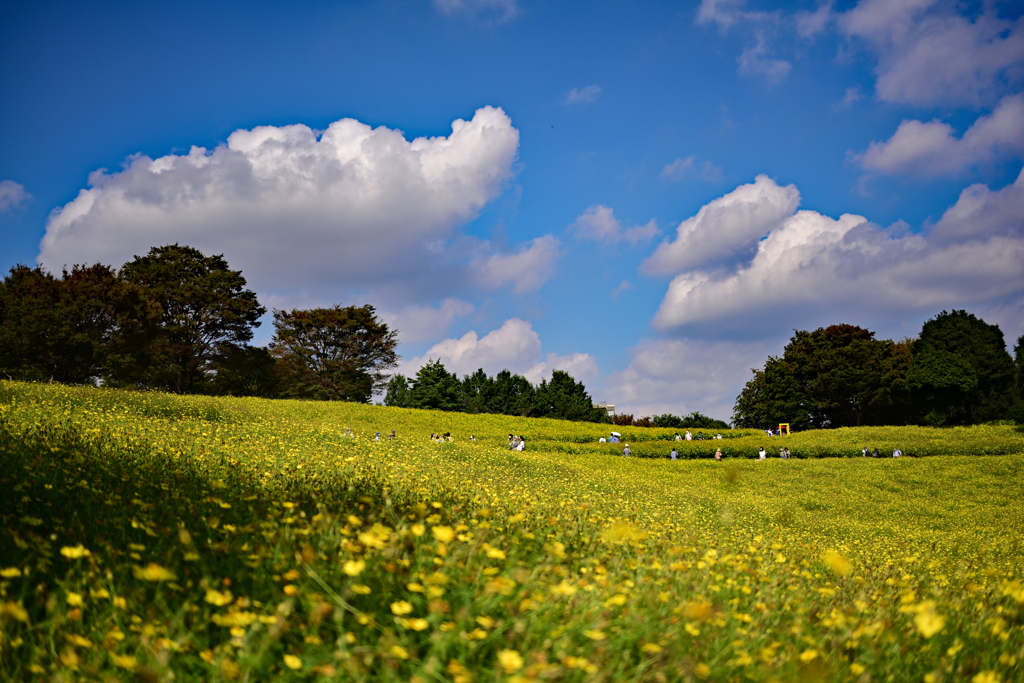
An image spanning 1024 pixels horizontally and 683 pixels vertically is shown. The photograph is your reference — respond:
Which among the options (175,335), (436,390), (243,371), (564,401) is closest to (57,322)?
(175,335)

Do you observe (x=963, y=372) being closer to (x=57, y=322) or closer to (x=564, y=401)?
(x=564, y=401)

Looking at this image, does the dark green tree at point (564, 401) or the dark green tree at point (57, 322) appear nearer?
the dark green tree at point (57, 322)

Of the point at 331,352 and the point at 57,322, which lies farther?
the point at 331,352

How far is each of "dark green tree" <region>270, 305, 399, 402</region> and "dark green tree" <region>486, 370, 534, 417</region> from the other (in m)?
12.4

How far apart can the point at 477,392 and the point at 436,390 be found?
731 centimetres

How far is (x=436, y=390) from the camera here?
52.2 metres

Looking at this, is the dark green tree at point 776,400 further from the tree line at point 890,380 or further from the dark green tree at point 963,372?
the dark green tree at point 963,372

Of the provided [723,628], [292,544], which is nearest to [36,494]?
[292,544]

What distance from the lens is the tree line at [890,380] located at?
39125 mm

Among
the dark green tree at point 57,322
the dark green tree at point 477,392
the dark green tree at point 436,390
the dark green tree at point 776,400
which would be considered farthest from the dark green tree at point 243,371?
the dark green tree at point 776,400

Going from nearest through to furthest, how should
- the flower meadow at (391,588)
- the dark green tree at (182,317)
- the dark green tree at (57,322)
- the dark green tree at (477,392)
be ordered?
1. the flower meadow at (391,588)
2. the dark green tree at (57,322)
3. the dark green tree at (182,317)
4. the dark green tree at (477,392)

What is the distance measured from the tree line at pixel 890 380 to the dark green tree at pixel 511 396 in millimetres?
24249

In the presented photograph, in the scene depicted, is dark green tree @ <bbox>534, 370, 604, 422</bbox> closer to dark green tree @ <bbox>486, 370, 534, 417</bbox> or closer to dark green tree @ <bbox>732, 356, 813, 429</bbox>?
dark green tree @ <bbox>486, 370, 534, 417</bbox>

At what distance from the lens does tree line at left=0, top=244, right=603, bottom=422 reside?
31312 mm
